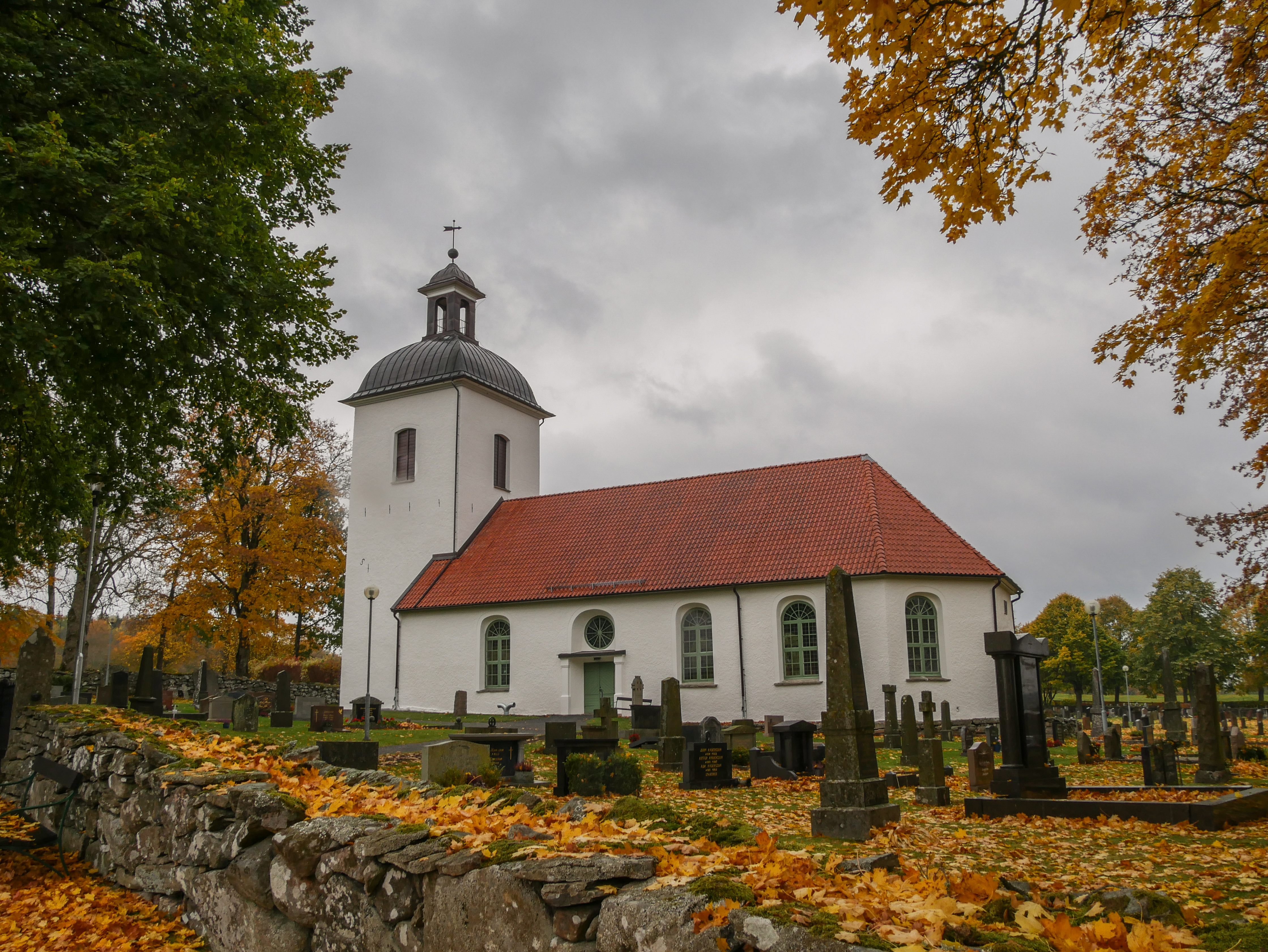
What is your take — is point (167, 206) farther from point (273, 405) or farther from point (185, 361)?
point (273, 405)

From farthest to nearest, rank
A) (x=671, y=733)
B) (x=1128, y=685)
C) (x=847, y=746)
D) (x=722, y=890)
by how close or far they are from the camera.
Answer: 1. (x=1128, y=685)
2. (x=671, y=733)
3. (x=847, y=746)
4. (x=722, y=890)

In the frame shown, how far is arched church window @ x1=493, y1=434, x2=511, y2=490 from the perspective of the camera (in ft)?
104

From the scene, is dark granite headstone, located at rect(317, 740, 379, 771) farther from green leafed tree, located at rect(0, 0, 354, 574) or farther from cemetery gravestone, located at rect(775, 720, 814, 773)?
cemetery gravestone, located at rect(775, 720, 814, 773)

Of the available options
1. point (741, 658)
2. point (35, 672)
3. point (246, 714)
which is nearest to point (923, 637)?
point (741, 658)

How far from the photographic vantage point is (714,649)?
23203 mm

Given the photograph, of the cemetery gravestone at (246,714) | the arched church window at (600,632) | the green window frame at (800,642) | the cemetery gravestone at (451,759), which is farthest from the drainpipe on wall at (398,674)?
the cemetery gravestone at (451,759)

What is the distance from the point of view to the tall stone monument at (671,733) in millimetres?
13586

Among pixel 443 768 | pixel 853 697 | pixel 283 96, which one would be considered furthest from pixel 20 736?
pixel 853 697

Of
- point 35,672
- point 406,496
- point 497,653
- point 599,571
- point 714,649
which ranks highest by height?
point 406,496

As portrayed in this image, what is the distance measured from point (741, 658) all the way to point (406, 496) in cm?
1353

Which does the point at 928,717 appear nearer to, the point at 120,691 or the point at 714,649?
the point at 714,649

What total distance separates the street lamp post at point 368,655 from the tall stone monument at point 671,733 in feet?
17.2

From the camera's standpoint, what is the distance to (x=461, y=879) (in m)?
3.40

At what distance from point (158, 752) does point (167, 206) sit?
5.22 metres
